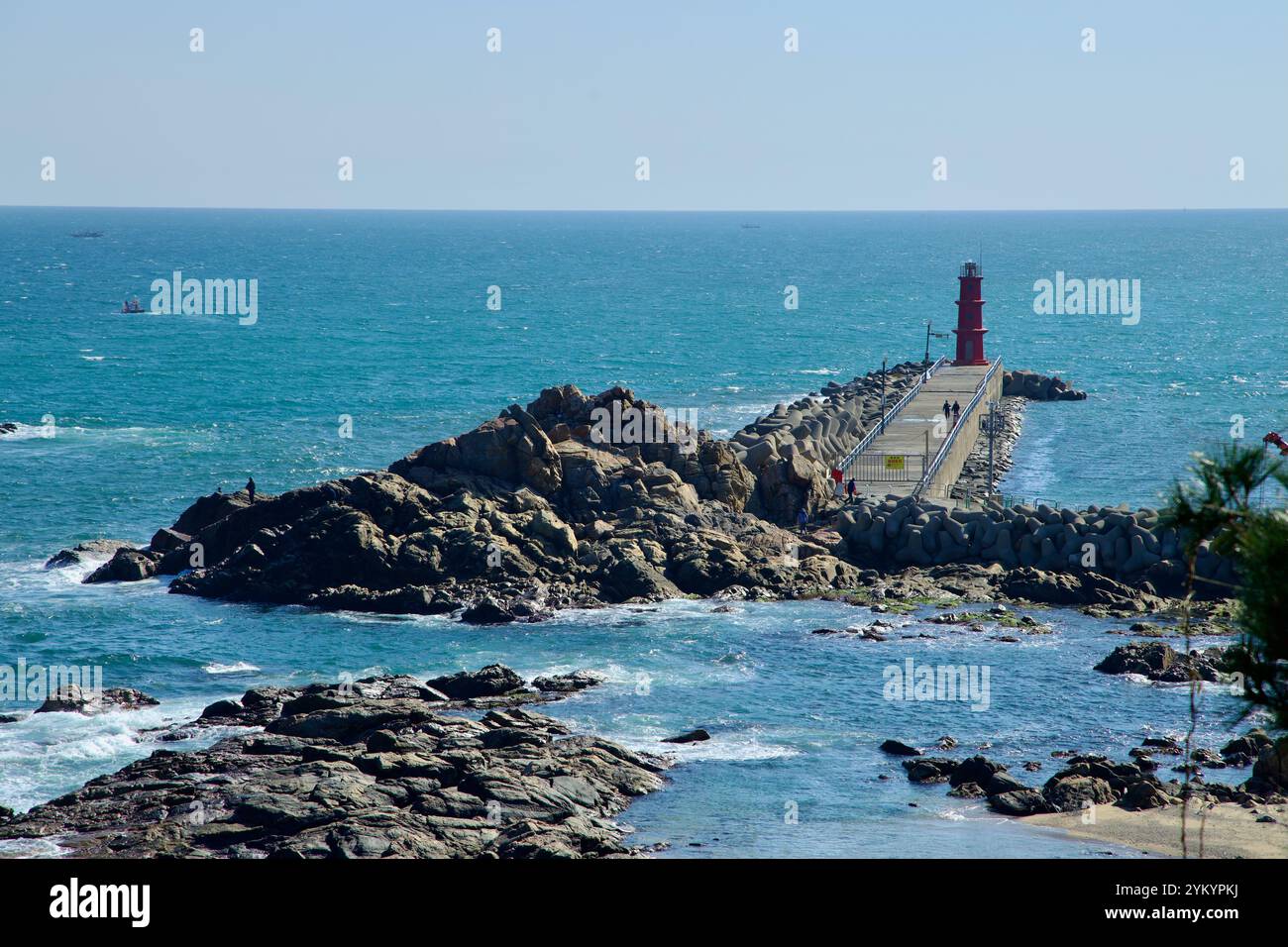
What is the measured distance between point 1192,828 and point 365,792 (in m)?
13.1

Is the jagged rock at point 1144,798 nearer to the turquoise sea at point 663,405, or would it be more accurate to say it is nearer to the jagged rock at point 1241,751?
the turquoise sea at point 663,405

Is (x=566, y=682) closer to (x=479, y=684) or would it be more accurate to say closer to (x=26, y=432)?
(x=479, y=684)

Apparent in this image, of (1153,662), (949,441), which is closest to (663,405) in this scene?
(949,441)

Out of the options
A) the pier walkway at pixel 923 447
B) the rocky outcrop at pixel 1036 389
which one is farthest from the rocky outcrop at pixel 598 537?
the rocky outcrop at pixel 1036 389

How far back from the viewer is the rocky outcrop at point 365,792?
22.3m

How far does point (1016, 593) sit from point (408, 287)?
13684 cm

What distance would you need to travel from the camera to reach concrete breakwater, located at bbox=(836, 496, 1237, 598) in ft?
131

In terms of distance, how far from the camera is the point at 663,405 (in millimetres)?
80188

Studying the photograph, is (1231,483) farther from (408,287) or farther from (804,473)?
(408,287)

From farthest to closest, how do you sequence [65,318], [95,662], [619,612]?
[65,318], [619,612], [95,662]

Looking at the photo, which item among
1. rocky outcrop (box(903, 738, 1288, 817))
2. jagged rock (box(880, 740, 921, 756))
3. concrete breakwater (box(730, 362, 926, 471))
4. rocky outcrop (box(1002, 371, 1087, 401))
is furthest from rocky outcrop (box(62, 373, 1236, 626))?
rocky outcrop (box(1002, 371, 1087, 401))

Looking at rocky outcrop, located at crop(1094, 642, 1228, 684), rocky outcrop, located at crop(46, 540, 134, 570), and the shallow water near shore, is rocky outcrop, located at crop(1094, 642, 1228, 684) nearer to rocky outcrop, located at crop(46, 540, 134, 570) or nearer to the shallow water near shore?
the shallow water near shore

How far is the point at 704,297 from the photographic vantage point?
15738 centimetres

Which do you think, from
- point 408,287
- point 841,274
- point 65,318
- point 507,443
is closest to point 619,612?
point 507,443
